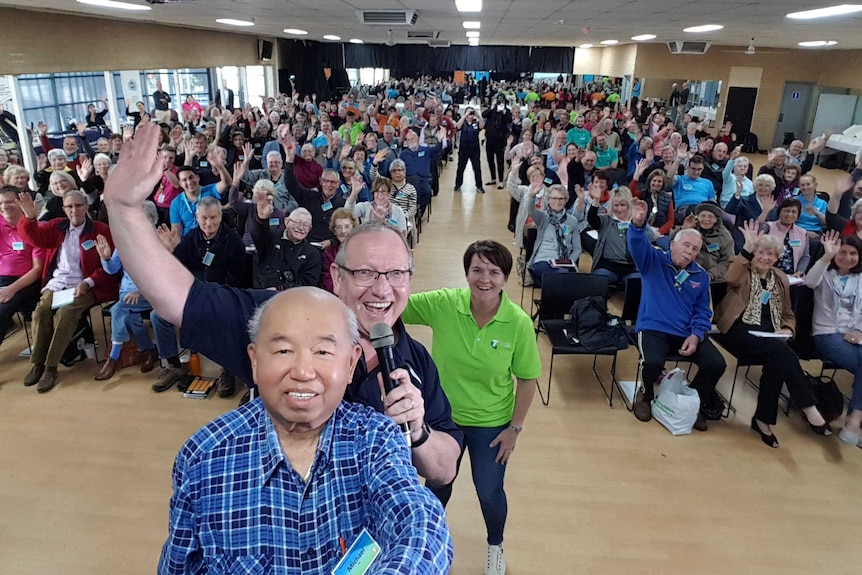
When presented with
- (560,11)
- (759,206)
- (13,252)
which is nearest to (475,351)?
(13,252)

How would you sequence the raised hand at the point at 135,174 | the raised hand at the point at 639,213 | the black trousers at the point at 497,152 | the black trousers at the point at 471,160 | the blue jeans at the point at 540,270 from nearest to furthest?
the raised hand at the point at 135,174, the raised hand at the point at 639,213, the blue jeans at the point at 540,270, the black trousers at the point at 471,160, the black trousers at the point at 497,152

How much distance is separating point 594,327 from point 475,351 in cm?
212

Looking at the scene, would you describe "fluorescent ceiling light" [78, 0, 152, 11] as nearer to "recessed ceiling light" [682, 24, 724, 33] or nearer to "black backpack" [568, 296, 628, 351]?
"black backpack" [568, 296, 628, 351]

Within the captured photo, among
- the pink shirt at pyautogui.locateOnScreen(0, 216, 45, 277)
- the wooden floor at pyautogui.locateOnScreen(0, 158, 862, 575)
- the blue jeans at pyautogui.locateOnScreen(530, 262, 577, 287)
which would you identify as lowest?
the wooden floor at pyautogui.locateOnScreen(0, 158, 862, 575)

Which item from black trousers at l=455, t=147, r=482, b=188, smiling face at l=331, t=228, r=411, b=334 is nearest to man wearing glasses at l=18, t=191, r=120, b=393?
smiling face at l=331, t=228, r=411, b=334

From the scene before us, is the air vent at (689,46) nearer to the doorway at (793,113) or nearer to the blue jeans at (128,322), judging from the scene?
the doorway at (793,113)

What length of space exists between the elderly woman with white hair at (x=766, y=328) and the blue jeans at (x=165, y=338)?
4141 mm

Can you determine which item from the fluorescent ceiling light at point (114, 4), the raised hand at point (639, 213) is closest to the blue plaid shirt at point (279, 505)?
the raised hand at point (639, 213)

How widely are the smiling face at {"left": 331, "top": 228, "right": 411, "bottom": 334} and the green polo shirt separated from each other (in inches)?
35.7

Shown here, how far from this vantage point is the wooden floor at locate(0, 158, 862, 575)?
2.80 m

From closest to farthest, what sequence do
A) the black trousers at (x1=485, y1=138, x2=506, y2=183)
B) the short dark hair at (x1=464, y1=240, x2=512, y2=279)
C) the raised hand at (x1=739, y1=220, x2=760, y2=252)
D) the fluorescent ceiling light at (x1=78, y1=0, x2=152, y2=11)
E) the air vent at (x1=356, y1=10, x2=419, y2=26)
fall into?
the short dark hair at (x1=464, y1=240, x2=512, y2=279), the raised hand at (x1=739, y1=220, x2=760, y2=252), the fluorescent ceiling light at (x1=78, y1=0, x2=152, y2=11), the air vent at (x1=356, y1=10, x2=419, y2=26), the black trousers at (x1=485, y1=138, x2=506, y2=183)

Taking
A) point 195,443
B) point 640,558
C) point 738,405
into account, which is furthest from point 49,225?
point 738,405

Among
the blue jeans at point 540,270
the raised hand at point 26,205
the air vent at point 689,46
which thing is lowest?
the blue jeans at point 540,270

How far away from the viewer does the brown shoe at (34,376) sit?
4.24 metres
